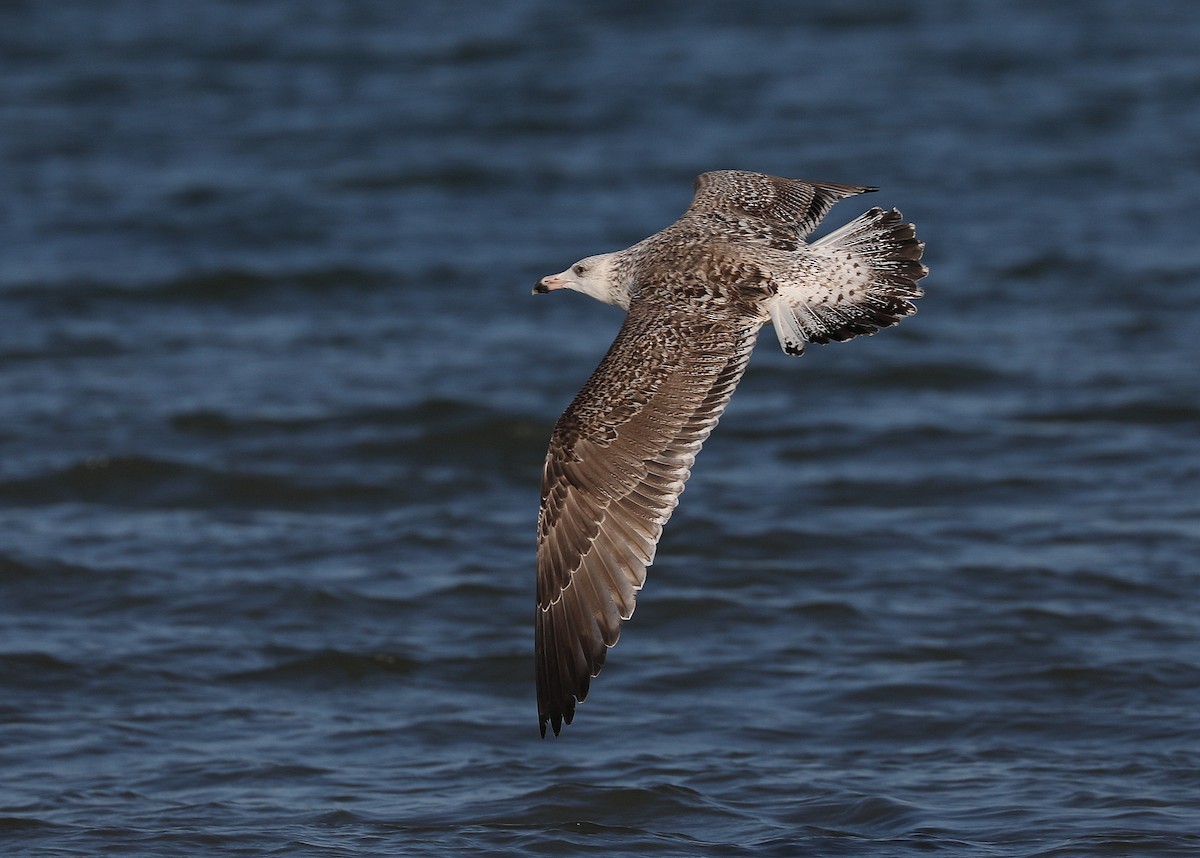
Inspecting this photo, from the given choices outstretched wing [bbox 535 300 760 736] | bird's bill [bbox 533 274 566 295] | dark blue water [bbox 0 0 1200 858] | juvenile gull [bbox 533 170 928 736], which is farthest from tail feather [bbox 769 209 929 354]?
dark blue water [bbox 0 0 1200 858]

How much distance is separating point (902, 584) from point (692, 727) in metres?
1.72

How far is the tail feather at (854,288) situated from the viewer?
19.3 ft

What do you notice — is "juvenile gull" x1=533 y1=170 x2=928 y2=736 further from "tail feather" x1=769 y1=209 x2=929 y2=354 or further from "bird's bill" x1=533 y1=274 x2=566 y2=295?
"bird's bill" x1=533 y1=274 x2=566 y2=295

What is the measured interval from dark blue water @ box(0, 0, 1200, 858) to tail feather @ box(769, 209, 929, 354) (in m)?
1.59

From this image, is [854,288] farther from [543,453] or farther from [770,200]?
[543,453]

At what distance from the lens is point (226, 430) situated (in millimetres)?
10250

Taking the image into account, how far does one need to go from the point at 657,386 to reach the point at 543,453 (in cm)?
440

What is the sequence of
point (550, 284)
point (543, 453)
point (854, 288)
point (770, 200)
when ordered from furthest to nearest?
1. point (543, 453)
2. point (770, 200)
3. point (550, 284)
4. point (854, 288)

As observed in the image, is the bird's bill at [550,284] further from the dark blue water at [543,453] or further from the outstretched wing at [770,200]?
the dark blue water at [543,453]

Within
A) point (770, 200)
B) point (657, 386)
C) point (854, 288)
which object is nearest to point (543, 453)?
point (770, 200)

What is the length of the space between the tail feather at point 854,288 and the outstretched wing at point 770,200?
1.46ft

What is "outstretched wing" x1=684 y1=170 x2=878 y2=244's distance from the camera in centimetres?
678

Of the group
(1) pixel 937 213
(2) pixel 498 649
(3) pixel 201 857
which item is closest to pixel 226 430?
(2) pixel 498 649

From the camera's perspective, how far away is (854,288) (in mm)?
5980
